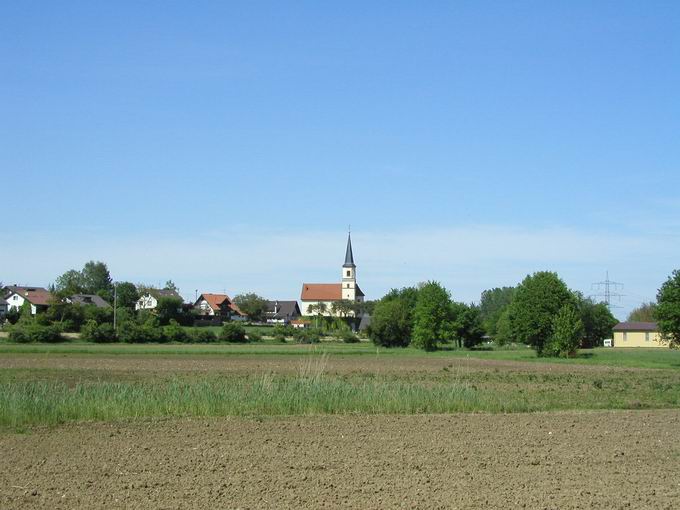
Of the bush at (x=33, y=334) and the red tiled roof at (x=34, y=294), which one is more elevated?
the red tiled roof at (x=34, y=294)

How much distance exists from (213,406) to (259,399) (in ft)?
5.84

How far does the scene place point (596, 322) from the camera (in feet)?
446

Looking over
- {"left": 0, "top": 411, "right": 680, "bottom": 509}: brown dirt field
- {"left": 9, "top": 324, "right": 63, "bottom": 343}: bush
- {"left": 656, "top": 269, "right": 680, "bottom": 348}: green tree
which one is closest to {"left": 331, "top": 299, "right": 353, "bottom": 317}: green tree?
{"left": 9, "top": 324, "right": 63, "bottom": 343}: bush

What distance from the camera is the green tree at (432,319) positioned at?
10512cm

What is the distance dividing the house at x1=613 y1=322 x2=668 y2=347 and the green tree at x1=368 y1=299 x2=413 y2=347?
130 feet

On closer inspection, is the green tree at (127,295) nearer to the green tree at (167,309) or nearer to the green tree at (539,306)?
the green tree at (167,309)

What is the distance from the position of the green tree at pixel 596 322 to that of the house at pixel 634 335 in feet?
9.95

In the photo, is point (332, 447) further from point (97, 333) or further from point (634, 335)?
point (634, 335)

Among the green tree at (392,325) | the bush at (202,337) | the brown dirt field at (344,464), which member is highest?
the green tree at (392,325)

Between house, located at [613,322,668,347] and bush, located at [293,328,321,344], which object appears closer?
bush, located at [293,328,321,344]

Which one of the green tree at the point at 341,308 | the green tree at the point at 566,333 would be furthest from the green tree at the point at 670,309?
the green tree at the point at 341,308

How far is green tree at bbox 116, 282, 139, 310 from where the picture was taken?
562 ft

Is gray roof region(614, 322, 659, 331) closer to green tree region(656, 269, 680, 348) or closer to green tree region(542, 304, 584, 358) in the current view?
green tree region(542, 304, 584, 358)

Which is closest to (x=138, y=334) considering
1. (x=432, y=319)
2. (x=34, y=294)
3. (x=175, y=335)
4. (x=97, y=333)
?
(x=175, y=335)
